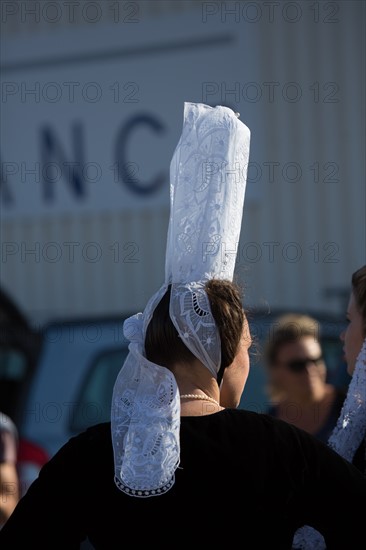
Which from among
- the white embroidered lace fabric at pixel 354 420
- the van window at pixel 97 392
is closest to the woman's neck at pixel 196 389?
the white embroidered lace fabric at pixel 354 420

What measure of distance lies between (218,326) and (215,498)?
35 centimetres

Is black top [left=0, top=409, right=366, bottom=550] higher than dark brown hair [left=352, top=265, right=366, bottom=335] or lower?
lower

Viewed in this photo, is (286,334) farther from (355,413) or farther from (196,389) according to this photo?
(196,389)

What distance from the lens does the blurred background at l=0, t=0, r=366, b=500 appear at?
6.40 meters

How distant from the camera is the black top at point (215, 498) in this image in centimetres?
178

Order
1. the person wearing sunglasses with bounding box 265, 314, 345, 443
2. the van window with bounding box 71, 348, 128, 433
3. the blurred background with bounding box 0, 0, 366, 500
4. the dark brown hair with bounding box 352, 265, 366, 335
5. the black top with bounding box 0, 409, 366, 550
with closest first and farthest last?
1. the black top with bounding box 0, 409, 366, 550
2. the dark brown hair with bounding box 352, 265, 366, 335
3. the person wearing sunglasses with bounding box 265, 314, 345, 443
4. the van window with bounding box 71, 348, 128, 433
5. the blurred background with bounding box 0, 0, 366, 500

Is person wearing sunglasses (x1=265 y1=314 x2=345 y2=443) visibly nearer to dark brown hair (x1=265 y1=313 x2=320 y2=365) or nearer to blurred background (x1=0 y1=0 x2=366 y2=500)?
dark brown hair (x1=265 y1=313 x2=320 y2=365)

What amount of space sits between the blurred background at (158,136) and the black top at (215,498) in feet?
13.7

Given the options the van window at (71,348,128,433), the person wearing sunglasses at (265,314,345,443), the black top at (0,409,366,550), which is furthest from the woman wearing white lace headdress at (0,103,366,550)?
the van window at (71,348,128,433)

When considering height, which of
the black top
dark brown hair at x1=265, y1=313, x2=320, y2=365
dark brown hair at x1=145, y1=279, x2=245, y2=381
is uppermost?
dark brown hair at x1=145, y1=279, x2=245, y2=381

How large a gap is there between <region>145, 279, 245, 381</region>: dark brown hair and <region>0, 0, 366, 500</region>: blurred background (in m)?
4.06

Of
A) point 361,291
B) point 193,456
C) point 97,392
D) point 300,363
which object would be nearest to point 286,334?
point 300,363

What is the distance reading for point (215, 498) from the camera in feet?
5.82

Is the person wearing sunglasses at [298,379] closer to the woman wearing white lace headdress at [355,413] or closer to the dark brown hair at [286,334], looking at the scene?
the dark brown hair at [286,334]
